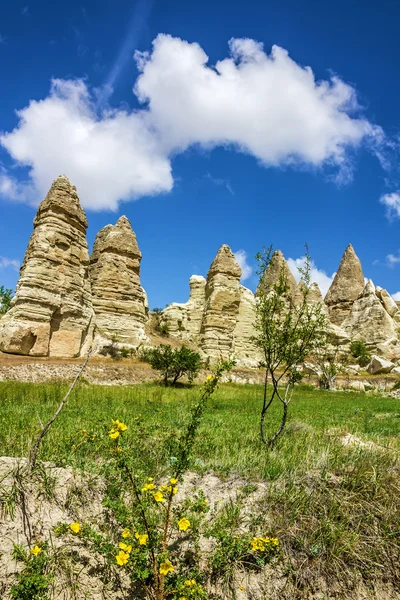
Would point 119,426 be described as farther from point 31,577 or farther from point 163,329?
point 163,329

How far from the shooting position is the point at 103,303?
31.0 meters

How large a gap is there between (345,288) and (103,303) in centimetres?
4858

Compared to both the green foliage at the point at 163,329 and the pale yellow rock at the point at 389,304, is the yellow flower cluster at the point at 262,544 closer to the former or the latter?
the green foliage at the point at 163,329

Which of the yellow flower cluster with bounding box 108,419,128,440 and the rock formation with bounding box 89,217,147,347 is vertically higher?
the rock formation with bounding box 89,217,147,347

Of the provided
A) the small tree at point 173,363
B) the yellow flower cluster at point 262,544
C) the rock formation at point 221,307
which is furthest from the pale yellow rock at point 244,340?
the yellow flower cluster at point 262,544

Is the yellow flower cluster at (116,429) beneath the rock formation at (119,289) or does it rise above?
beneath

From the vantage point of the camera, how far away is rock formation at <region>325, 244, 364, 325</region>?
6406 centimetres

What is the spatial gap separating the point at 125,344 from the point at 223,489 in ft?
82.7

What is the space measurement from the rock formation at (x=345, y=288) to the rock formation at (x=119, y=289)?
1644 inches

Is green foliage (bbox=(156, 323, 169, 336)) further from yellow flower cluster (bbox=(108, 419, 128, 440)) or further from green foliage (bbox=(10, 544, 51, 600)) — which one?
yellow flower cluster (bbox=(108, 419, 128, 440))

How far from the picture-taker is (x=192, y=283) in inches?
1690

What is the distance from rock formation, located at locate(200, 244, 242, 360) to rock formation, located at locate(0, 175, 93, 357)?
44.2 feet

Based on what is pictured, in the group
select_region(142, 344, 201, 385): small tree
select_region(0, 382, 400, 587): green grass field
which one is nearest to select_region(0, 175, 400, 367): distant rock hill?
select_region(0, 382, 400, 587): green grass field

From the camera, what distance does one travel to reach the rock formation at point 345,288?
2522 inches
